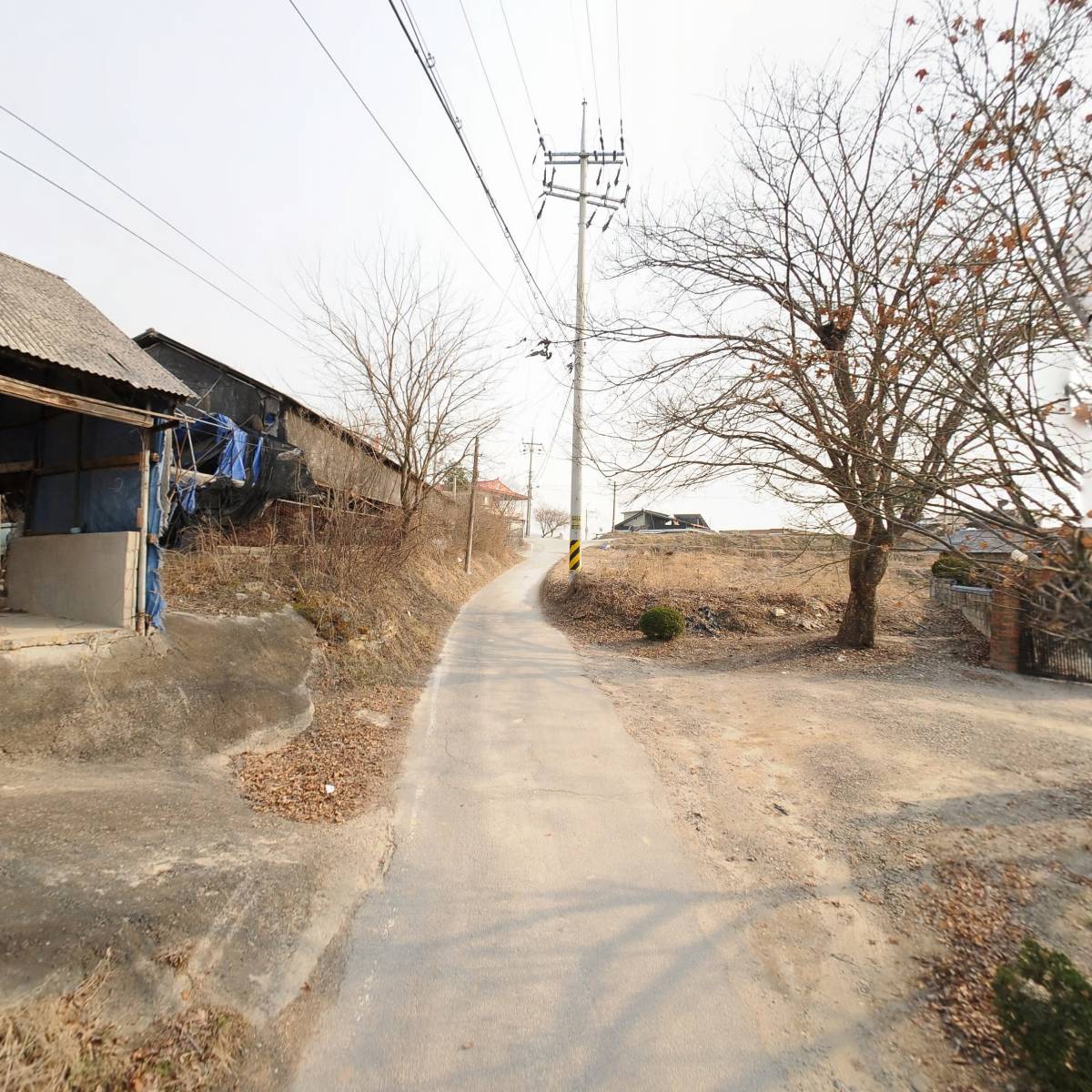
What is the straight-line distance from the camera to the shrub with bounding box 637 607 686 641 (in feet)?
44.0

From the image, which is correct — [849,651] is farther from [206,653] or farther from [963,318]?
[206,653]

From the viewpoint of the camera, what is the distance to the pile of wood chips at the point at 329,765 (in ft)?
16.8

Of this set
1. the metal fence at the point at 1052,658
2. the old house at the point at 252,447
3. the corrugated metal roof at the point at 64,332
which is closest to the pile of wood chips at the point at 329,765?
the corrugated metal roof at the point at 64,332

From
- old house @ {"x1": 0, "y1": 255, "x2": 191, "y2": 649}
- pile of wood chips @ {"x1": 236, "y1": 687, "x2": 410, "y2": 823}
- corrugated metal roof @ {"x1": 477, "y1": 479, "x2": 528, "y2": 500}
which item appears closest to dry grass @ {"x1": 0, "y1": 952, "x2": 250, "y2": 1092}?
pile of wood chips @ {"x1": 236, "y1": 687, "x2": 410, "y2": 823}

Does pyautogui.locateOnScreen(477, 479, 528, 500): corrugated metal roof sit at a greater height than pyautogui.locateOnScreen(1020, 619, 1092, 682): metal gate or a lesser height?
greater

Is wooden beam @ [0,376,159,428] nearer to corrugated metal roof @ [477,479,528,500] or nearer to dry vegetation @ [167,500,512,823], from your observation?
dry vegetation @ [167,500,512,823]

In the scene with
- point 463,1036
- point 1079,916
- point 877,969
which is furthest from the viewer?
point 1079,916

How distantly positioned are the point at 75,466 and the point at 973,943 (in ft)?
34.9

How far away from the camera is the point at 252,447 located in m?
12.6

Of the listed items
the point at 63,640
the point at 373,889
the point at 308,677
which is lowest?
the point at 373,889

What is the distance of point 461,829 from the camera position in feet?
16.2

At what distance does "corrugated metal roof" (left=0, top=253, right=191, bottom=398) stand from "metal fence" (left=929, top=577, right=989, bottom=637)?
12.5 metres

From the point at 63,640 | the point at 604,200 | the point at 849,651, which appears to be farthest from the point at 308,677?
the point at 604,200

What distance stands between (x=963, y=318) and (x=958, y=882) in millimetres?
3784
